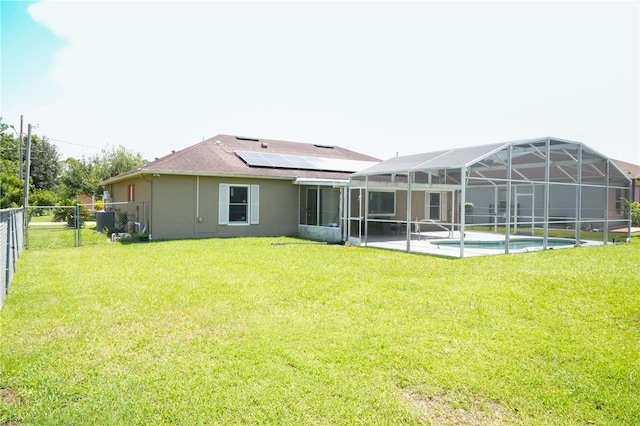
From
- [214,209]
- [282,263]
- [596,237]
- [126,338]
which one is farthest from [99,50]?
[596,237]

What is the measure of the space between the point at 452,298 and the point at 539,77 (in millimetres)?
11542

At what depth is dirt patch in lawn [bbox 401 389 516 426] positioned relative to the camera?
3102mm

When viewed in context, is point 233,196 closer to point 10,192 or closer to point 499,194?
point 499,194

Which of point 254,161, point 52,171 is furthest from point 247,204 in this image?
point 52,171

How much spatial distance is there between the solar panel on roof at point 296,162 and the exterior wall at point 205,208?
3.83 feet

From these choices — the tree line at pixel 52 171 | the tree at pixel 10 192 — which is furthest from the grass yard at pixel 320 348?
the tree line at pixel 52 171

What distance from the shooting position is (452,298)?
652cm

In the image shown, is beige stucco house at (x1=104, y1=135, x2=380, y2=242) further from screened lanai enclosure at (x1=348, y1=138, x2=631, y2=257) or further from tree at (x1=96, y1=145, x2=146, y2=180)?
tree at (x1=96, y1=145, x2=146, y2=180)

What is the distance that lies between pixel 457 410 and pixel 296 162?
16641 millimetres

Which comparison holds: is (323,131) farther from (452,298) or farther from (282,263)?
(452,298)

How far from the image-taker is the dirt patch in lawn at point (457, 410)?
10.2 feet

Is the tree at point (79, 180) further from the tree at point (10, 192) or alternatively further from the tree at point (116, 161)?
the tree at point (10, 192)

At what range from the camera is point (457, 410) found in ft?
10.7

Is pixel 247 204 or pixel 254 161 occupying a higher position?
pixel 254 161
